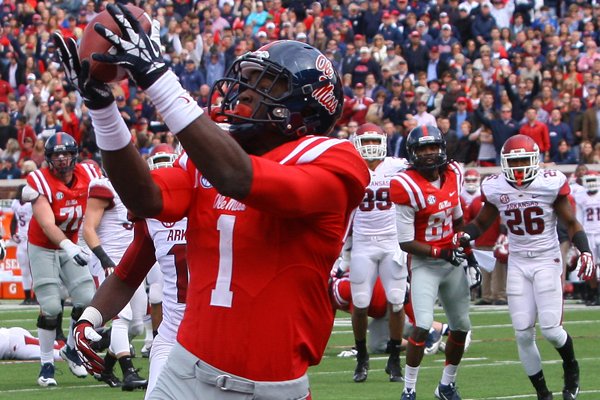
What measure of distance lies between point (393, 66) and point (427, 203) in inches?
433

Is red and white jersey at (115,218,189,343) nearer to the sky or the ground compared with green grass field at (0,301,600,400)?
nearer to the sky

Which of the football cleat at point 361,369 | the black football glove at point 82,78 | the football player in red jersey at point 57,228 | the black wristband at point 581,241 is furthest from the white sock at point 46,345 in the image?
the black football glove at point 82,78

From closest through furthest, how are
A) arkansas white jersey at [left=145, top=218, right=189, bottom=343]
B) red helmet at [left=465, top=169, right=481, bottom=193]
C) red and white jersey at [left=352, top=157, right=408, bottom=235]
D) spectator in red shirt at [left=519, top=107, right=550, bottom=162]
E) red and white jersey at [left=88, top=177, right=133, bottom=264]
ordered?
arkansas white jersey at [left=145, top=218, right=189, bottom=343], red and white jersey at [left=88, top=177, right=133, bottom=264], red and white jersey at [left=352, top=157, right=408, bottom=235], red helmet at [left=465, top=169, right=481, bottom=193], spectator in red shirt at [left=519, top=107, right=550, bottom=162]

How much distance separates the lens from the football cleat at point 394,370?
9.61 metres

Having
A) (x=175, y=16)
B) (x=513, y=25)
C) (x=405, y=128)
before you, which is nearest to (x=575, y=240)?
(x=405, y=128)

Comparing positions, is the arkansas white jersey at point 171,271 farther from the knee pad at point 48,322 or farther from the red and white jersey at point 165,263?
the knee pad at point 48,322

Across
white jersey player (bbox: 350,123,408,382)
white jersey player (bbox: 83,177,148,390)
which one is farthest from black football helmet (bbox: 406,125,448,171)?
white jersey player (bbox: 83,177,148,390)

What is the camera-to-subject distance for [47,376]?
929cm

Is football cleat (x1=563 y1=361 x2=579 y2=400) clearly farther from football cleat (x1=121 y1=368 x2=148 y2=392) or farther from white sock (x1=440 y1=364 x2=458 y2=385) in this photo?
football cleat (x1=121 y1=368 x2=148 y2=392)

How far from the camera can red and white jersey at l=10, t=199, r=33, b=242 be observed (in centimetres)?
1569

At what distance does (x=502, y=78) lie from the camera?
60.0ft

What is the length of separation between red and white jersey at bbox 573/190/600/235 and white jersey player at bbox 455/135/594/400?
22.7 feet

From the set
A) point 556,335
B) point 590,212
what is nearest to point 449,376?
point 556,335

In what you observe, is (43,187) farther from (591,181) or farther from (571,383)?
(591,181)
